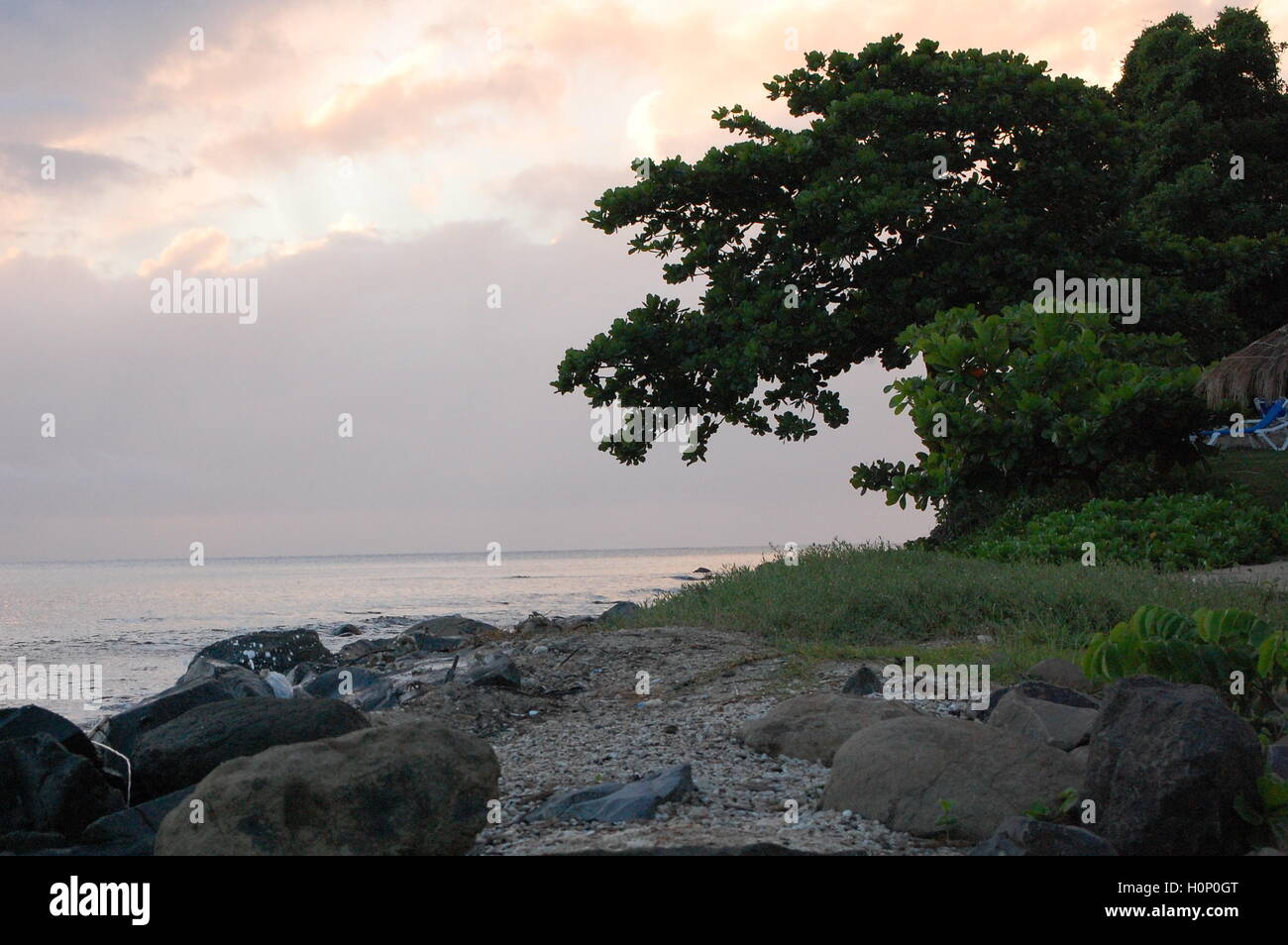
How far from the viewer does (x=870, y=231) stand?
16859 millimetres

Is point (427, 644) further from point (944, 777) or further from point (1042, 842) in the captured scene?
point (1042, 842)

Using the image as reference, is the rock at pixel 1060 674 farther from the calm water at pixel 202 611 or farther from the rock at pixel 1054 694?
the calm water at pixel 202 611

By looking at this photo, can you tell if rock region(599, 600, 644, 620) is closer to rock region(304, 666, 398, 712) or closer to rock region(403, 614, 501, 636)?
rock region(403, 614, 501, 636)

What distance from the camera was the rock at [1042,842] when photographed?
141 inches

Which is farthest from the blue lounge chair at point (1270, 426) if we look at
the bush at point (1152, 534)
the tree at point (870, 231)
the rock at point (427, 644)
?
the rock at point (427, 644)

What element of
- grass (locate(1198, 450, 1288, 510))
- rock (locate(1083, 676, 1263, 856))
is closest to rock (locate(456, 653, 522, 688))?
rock (locate(1083, 676, 1263, 856))

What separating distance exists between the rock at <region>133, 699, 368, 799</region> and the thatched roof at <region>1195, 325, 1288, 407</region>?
14.3m

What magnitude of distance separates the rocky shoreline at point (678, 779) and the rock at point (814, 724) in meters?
0.01

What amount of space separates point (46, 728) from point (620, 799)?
366 cm

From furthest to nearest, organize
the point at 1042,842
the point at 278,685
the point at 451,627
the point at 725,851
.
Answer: the point at 451,627 < the point at 278,685 < the point at 1042,842 < the point at 725,851

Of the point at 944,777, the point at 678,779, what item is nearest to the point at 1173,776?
the point at 944,777

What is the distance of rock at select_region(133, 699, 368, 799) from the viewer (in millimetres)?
5309

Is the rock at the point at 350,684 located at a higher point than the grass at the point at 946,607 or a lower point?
lower
